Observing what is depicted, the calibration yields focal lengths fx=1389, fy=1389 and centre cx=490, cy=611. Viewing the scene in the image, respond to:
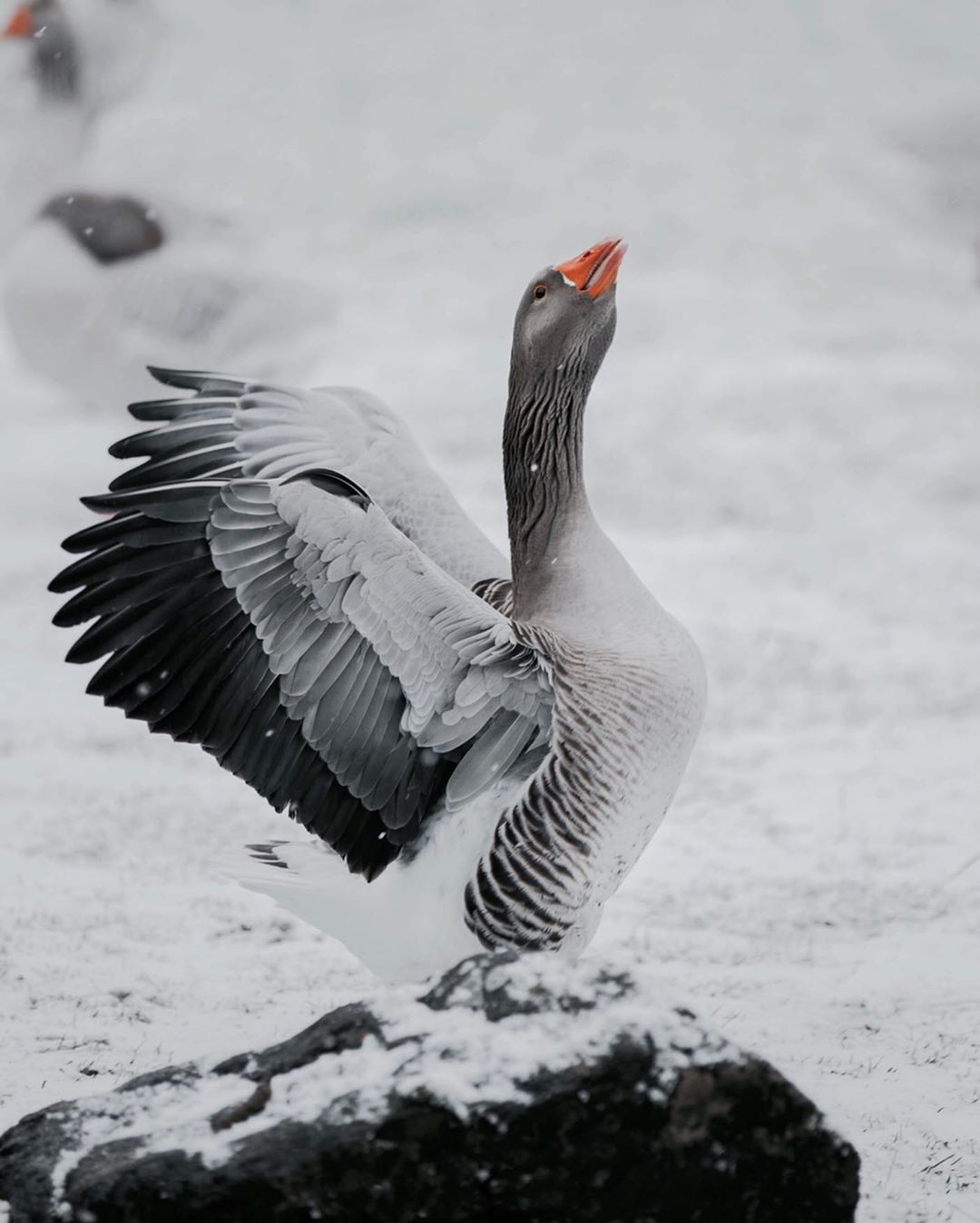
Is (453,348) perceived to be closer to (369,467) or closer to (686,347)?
(686,347)

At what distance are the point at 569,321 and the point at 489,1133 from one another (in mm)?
2636

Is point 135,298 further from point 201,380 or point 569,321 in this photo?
point 569,321

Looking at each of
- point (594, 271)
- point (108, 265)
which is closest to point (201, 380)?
point (594, 271)

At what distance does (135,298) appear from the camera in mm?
14797

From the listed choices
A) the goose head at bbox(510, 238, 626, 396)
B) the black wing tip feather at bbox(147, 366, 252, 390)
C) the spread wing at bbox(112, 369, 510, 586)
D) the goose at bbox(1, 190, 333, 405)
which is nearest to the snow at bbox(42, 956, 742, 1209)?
the spread wing at bbox(112, 369, 510, 586)

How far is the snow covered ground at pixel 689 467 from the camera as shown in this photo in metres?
5.61

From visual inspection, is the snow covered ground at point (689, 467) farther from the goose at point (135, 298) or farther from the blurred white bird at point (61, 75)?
the blurred white bird at point (61, 75)

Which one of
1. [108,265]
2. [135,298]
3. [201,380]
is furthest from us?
[135,298]

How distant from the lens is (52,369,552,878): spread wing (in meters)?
3.86

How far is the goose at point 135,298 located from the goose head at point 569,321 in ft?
35.0

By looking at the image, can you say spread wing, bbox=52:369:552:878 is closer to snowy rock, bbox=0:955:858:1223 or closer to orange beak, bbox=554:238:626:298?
snowy rock, bbox=0:955:858:1223

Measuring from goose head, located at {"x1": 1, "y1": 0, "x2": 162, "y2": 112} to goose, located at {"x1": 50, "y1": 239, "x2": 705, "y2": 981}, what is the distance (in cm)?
1476

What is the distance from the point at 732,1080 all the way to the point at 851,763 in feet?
23.6

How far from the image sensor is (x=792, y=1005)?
5637 mm
